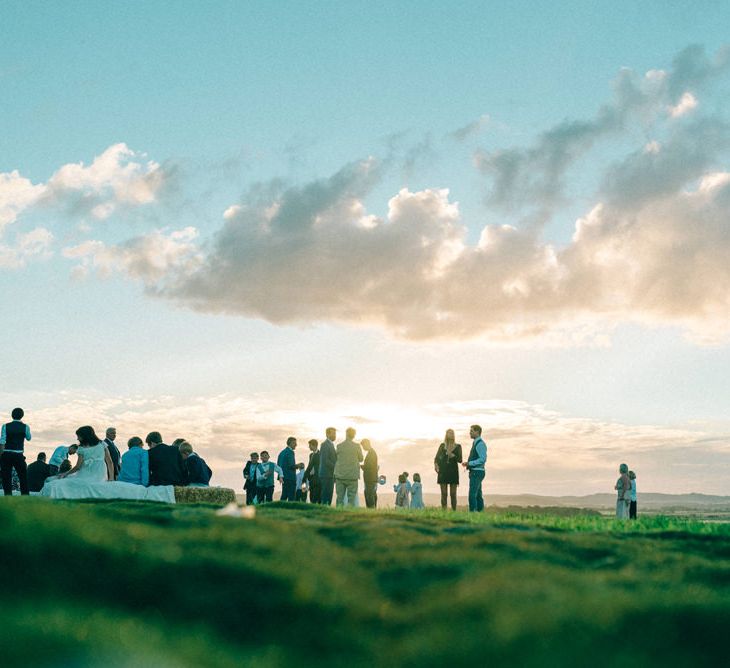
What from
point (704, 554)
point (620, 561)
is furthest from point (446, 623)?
point (704, 554)

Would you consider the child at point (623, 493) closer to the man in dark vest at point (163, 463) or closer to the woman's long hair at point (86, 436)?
the man in dark vest at point (163, 463)

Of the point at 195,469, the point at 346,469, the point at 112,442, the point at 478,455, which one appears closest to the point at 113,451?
the point at 112,442

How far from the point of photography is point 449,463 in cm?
2756

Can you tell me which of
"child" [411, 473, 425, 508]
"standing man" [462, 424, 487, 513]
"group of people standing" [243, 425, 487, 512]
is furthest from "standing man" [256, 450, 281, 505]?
"standing man" [462, 424, 487, 513]

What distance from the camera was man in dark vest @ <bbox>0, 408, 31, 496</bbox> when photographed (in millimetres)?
23859

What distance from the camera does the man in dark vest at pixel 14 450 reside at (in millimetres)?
23859

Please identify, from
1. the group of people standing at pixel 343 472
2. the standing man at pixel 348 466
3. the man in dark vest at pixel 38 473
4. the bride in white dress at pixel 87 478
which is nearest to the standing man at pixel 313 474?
the group of people standing at pixel 343 472

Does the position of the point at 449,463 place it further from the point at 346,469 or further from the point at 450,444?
the point at 346,469

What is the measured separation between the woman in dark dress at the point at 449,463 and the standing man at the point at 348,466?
292 centimetres

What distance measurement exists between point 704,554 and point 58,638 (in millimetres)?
8378

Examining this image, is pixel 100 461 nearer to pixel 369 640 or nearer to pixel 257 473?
pixel 257 473

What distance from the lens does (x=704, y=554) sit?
33.8 ft

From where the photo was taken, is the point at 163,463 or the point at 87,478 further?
the point at 163,463

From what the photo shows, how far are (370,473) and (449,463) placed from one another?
3.43 m
